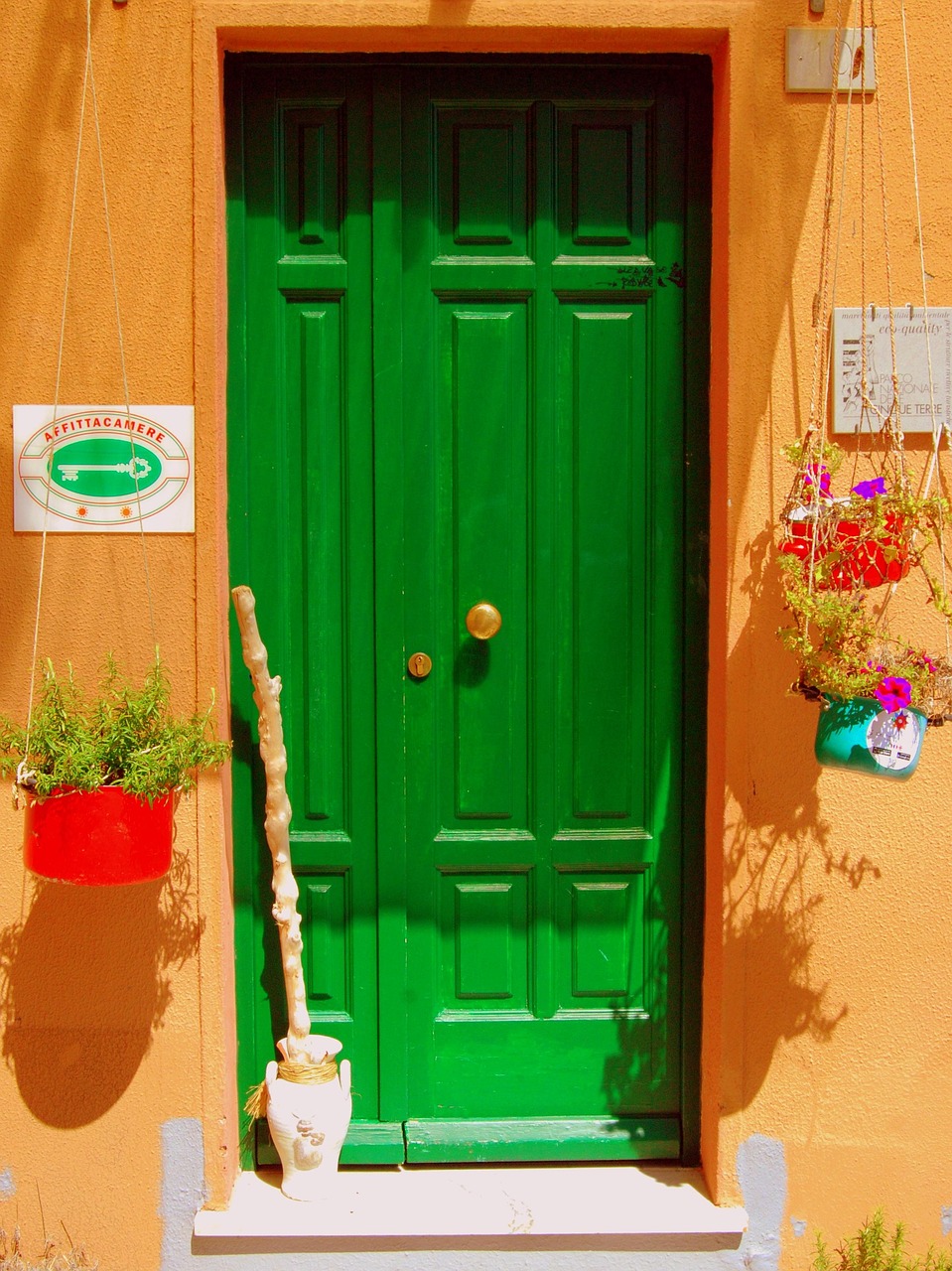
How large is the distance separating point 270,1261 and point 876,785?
1.94 metres

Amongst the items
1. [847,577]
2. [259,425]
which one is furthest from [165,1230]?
[847,577]

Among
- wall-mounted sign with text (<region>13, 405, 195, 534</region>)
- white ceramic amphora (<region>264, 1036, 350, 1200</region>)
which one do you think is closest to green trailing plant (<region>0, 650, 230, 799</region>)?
wall-mounted sign with text (<region>13, 405, 195, 534</region>)

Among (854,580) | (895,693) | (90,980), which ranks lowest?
(90,980)

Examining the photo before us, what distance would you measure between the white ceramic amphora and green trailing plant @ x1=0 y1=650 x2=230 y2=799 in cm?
82

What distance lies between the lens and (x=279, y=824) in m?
2.87

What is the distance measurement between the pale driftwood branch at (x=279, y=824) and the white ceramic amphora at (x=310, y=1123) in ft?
0.24

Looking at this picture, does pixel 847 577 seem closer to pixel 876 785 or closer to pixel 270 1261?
pixel 876 785

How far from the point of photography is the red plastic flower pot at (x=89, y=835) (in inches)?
95.9

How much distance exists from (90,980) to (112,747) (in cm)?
76

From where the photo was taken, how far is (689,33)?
2791mm

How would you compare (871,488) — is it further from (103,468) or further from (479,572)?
(103,468)

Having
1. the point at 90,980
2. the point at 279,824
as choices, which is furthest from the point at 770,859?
the point at 90,980

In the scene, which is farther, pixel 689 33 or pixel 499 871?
pixel 499 871

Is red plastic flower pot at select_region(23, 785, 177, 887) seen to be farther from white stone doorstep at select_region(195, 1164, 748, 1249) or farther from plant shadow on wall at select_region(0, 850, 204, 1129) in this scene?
white stone doorstep at select_region(195, 1164, 748, 1249)
